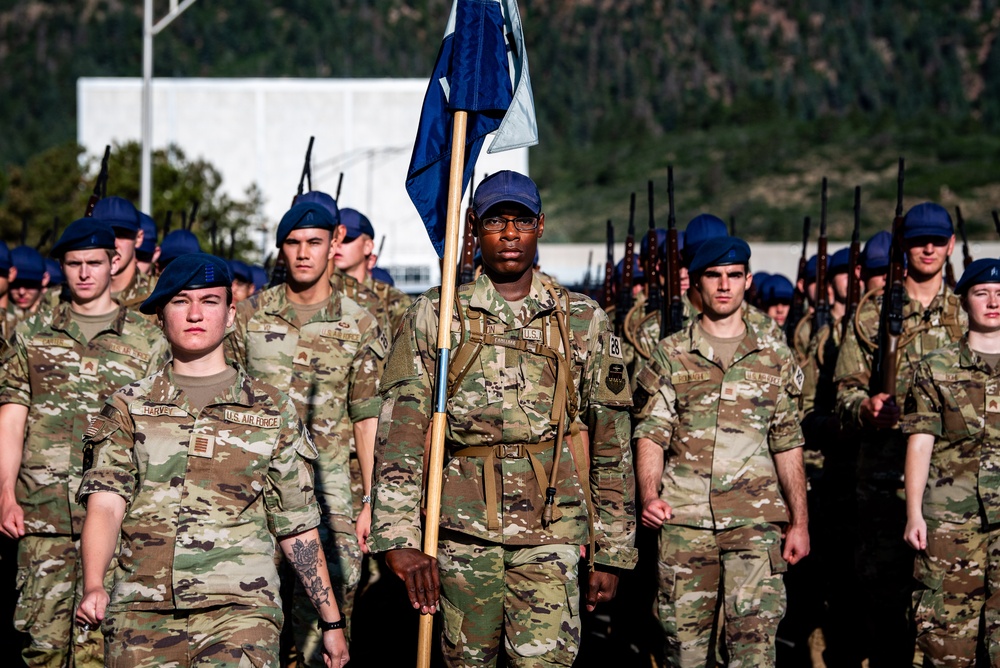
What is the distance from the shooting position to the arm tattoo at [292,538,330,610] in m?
5.04

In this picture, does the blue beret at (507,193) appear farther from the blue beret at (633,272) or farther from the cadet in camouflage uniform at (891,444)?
the blue beret at (633,272)

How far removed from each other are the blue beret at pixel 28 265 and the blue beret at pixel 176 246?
7.58 ft

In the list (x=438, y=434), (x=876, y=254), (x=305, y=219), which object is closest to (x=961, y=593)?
(x=876, y=254)

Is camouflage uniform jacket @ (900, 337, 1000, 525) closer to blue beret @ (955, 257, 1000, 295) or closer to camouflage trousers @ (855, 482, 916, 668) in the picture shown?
blue beret @ (955, 257, 1000, 295)

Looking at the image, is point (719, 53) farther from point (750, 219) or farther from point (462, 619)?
point (462, 619)

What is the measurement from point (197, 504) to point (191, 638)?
47 centimetres

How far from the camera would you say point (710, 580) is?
6.82 meters

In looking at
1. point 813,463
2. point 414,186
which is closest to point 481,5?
point 414,186

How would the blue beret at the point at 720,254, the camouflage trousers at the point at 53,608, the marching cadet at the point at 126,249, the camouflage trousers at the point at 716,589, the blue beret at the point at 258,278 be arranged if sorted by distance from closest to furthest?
1. the camouflage trousers at the point at 716,589
2. the blue beret at the point at 720,254
3. the camouflage trousers at the point at 53,608
4. the marching cadet at the point at 126,249
5. the blue beret at the point at 258,278

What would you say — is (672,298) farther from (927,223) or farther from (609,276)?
(609,276)

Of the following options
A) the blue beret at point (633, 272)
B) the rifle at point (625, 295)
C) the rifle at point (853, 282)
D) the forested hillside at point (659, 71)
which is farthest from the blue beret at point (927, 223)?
the forested hillside at point (659, 71)

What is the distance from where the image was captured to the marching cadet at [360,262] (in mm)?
9516

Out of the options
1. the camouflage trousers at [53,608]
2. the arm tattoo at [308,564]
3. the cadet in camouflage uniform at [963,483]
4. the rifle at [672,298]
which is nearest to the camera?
the arm tattoo at [308,564]

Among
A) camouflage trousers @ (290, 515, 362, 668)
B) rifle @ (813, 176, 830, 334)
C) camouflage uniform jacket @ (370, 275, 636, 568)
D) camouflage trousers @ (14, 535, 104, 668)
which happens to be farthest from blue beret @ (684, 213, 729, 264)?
camouflage trousers @ (14, 535, 104, 668)
